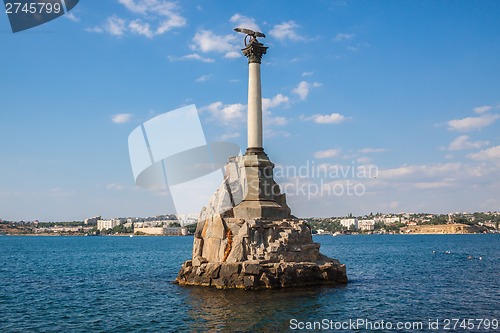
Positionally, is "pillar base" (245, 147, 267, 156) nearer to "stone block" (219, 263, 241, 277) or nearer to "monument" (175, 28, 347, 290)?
"monument" (175, 28, 347, 290)

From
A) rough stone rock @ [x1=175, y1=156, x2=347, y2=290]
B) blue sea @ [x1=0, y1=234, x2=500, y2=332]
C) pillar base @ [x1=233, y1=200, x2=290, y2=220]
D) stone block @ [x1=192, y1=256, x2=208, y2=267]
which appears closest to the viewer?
blue sea @ [x1=0, y1=234, x2=500, y2=332]

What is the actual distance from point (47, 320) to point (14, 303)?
6.33 metres

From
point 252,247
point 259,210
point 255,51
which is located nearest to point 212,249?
point 252,247

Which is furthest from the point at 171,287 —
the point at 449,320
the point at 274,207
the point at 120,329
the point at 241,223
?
the point at 449,320

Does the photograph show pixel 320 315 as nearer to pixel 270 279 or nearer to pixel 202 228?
pixel 270 279

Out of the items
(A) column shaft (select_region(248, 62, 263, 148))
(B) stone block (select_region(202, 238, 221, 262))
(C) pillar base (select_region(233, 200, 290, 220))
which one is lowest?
(B) stone block (select_region(202, 238, 221, 262))

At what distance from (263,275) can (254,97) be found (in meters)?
12.4

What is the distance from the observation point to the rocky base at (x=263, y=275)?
2912 cm

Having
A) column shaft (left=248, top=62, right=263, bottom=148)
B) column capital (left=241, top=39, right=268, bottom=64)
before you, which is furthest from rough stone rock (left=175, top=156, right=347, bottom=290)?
column capital (left=241, top=39, right=268, bottom=64)

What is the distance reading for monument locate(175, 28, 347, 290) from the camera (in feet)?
97.6

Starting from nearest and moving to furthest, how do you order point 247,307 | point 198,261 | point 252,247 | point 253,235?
point 247,307 < point 252,247 < point 253,235 < point 198,261

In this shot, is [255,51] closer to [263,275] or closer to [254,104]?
[254,104]

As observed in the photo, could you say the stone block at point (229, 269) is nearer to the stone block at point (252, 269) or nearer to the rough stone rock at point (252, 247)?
the rough stone rock at point (252, 247)

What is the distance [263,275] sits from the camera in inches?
1145
